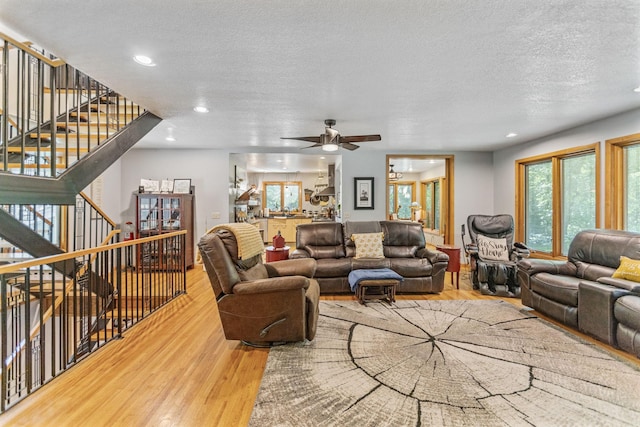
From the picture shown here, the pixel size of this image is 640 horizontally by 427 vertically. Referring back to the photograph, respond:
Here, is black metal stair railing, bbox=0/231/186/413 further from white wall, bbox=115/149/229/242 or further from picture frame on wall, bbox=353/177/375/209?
picture frame on wall, bbox=353/177/375/209

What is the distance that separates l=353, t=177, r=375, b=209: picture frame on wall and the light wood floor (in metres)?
3.99

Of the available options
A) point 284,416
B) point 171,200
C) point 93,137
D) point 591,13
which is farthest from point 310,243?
point 591,13

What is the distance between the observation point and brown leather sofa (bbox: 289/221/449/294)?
4363mm

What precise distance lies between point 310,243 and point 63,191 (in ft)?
10.1

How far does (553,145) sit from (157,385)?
238 inches

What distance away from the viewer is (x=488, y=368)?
91.9 inches

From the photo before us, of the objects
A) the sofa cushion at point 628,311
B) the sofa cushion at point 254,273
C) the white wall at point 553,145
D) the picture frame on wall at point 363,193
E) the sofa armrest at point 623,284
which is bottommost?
the sofa cushion at point 628,311

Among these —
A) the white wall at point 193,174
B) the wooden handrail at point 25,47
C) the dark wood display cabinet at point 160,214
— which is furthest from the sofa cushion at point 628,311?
the dark wood display cabinet at point 160,214

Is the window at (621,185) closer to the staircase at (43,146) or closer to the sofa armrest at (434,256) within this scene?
the sofa armrest at (434,256)

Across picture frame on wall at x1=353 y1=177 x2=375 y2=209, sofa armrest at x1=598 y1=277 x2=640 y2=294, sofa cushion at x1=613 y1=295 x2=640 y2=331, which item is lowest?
sofa cushion at x1=613 y1=295 x2=640 y2=331

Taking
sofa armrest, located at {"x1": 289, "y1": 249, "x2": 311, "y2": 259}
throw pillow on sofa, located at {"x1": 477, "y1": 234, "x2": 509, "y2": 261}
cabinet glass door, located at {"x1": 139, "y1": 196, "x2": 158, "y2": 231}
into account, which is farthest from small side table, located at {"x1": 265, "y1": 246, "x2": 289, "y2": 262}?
throw pillow on sofa, located at {"x1": 477, "y1": 234, "x2": 509, "y2": 261}

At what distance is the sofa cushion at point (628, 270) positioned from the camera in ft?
9.28

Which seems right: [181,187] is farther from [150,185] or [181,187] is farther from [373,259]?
[373,259]

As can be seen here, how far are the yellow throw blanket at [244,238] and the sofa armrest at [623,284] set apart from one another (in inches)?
129
